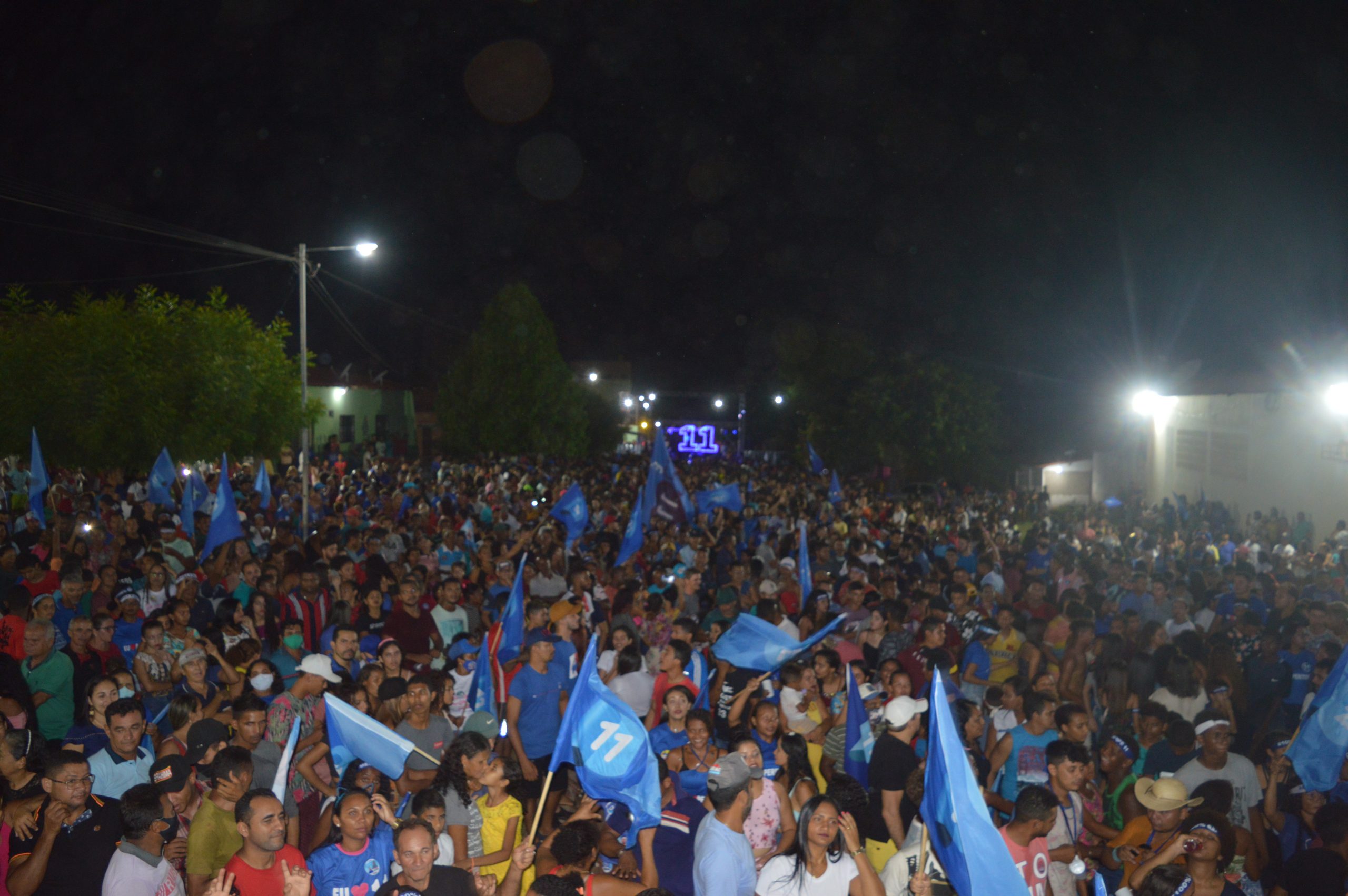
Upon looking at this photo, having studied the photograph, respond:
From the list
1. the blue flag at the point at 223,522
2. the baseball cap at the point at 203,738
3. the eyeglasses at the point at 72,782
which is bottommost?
the baseball cap at the point at 203,738

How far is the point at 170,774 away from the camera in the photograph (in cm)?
524

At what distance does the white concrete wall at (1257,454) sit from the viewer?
848 inches

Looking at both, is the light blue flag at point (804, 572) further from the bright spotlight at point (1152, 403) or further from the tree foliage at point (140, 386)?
the bright spotlight at point (1152, 403)

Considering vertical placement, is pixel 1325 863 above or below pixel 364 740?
below

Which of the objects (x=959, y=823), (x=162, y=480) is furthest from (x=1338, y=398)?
(x=162, y=480)

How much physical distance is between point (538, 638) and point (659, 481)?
8.50 m

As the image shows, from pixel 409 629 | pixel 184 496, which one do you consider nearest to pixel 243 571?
pixel 409 629

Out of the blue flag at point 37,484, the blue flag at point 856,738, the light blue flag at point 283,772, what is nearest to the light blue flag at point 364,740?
the light blue flag at point 283,772

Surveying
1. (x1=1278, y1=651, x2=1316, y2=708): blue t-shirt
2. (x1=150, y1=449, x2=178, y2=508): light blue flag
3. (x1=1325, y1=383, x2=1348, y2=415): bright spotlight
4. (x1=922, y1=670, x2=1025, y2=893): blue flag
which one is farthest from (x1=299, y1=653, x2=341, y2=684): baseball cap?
(x1=1325, y1=383, x2=1348, y2=415): bright spotlight

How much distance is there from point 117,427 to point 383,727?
2070cm

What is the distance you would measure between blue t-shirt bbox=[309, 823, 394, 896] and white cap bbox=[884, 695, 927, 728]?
2.96 metres

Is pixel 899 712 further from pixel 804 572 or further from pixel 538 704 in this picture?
pixel 804 572

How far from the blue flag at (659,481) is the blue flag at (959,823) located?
1156 cm

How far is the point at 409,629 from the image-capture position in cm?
904
